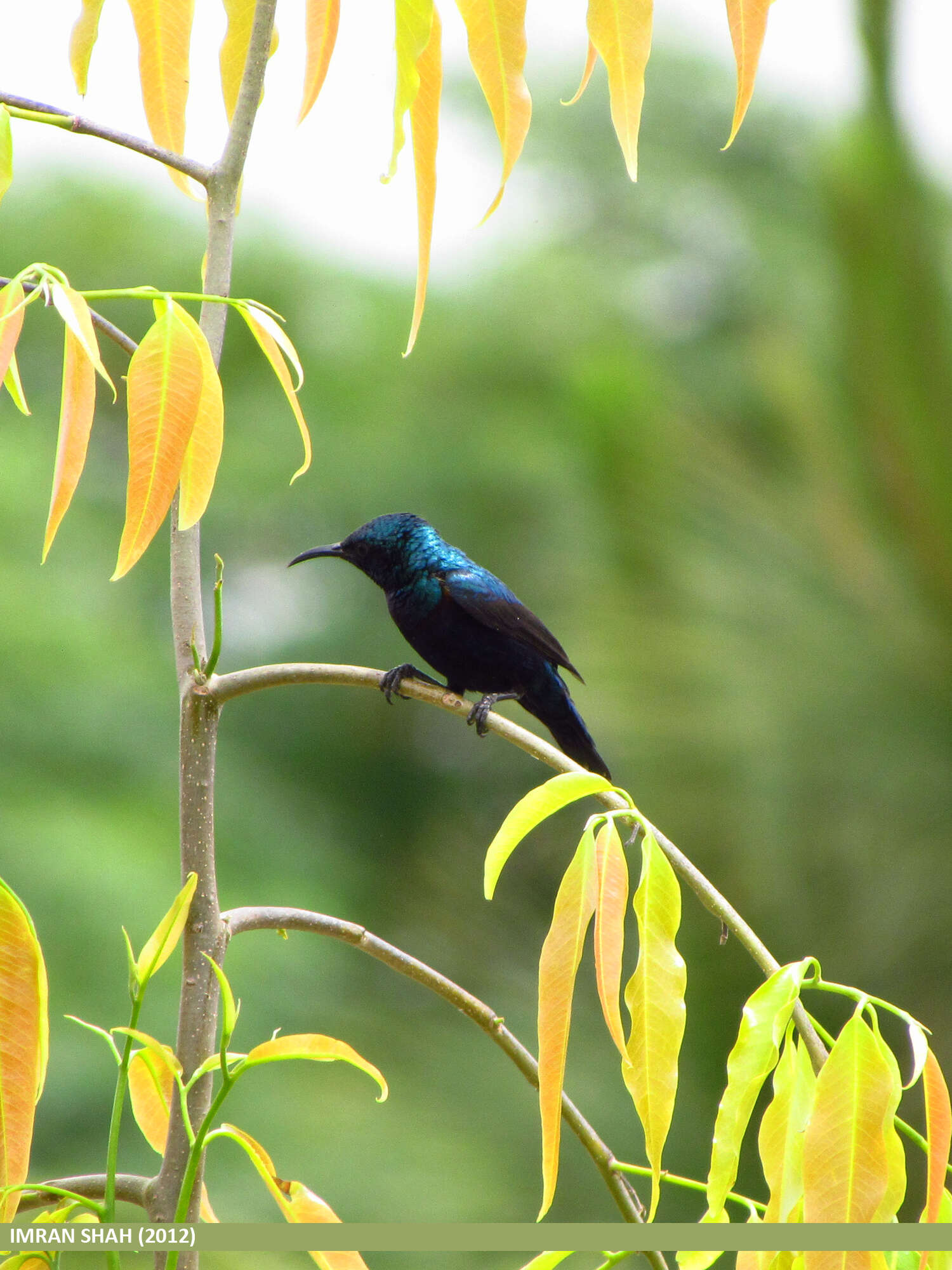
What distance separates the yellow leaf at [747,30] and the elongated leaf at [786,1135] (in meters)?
0.38

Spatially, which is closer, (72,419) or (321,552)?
(72,419)

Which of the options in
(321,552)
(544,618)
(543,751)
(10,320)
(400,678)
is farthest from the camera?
(544,618)

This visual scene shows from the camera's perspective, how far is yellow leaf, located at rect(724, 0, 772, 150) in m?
0.48

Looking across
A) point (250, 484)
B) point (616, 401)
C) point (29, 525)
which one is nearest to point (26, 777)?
point (29, 525)

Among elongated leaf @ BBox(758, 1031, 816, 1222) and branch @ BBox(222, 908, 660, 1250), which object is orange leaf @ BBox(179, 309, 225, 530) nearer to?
branch @ BBox(222, 908, 660, 1250)

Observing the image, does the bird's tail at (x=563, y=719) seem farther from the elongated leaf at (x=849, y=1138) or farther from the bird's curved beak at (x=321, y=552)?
the elongated leaf at (x=849, y=1138)

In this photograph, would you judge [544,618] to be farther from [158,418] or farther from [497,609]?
[158,418]

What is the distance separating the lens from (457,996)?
0.52 meters

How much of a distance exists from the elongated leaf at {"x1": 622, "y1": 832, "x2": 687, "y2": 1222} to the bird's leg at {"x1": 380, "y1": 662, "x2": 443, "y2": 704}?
21cm

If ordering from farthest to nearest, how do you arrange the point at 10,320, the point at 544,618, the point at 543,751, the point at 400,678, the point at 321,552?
the point at 544,618
the point at 321,552
the point at 400,678
the point at 543,751
the point at 10,320

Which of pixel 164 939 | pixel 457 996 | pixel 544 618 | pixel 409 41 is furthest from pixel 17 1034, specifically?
pixel 544 618

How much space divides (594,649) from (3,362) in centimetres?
141

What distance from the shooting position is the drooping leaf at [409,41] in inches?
17.1

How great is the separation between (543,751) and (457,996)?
13cm
